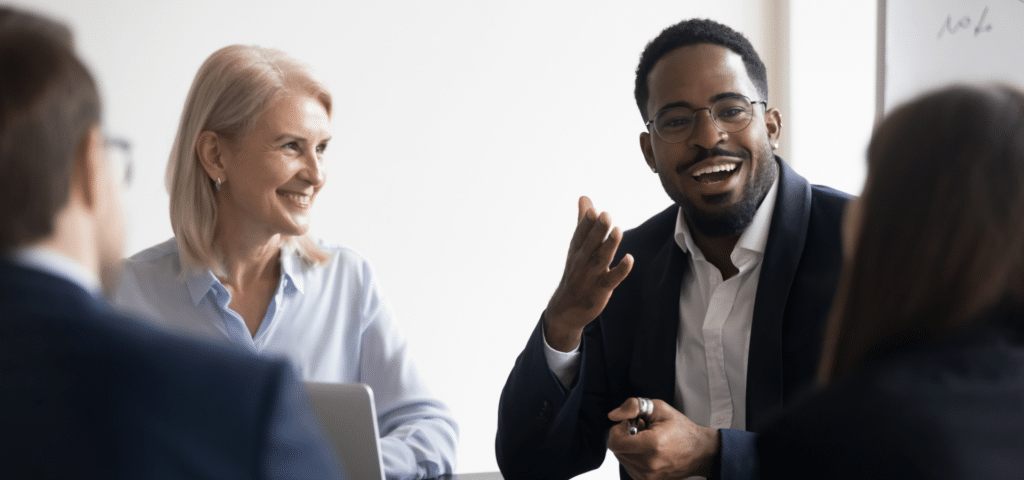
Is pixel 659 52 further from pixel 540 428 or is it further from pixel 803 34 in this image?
pixel 803 34

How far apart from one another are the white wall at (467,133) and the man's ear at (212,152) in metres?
1.01

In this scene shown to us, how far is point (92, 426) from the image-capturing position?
594mm

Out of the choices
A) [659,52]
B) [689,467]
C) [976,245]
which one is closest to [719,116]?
[659,52]

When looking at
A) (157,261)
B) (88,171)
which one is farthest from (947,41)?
(88,171)

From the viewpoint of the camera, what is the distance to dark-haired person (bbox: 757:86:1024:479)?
67cm

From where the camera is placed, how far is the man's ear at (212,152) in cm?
179

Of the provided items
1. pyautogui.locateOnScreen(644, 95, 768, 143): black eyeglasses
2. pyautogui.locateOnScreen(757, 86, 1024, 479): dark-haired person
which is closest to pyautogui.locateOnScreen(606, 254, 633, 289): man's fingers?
pyautogui.locateOnScreen(644, 95, 768, 143): black eyeglasses

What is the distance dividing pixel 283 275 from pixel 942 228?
4.66 ft

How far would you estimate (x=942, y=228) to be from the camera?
0.71m

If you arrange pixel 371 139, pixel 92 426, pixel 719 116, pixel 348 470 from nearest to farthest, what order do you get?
1. pixel 92 426
2. pixel 348 470
3. pixel 719 116
4. pixel 371 139

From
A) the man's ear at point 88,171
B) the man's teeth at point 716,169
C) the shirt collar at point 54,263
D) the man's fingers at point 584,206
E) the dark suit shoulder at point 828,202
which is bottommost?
the dark suit shoulder at point 828,202

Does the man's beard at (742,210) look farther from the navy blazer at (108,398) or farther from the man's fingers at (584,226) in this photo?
the navy blazer at (108,398)

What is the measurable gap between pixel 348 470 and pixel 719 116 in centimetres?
100

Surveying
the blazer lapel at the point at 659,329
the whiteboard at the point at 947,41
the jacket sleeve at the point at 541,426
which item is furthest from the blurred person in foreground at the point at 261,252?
the whiteboard at the point at 947,41
